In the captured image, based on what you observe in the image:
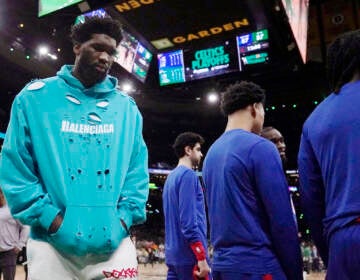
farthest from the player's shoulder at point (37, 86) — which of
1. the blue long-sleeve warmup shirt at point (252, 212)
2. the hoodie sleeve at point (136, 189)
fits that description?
the blue long-sleeve warmup shirt at point (252, 212)

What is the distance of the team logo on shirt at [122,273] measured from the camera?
6.53 ft

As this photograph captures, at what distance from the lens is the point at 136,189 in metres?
2.23

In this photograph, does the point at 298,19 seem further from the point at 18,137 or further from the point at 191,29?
the point at 18,137

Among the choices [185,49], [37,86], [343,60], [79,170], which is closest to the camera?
[343,60]

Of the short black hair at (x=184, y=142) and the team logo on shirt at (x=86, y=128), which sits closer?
the team logo on shirt at (x=86, y=128)

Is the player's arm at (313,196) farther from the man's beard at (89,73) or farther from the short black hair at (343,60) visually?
the man's beard at (89,73)

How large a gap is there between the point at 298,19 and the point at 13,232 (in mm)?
4697

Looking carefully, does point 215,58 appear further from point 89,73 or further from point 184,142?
point 89,73

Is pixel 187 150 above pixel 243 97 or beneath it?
beneath

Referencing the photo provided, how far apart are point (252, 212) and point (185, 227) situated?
1.87m

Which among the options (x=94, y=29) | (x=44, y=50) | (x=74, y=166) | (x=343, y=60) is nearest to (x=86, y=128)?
(x=74, y=166)

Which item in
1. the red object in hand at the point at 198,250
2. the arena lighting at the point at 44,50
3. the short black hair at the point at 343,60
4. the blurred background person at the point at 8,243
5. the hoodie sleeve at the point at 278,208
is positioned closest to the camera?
the short black hair at the point at 343,60

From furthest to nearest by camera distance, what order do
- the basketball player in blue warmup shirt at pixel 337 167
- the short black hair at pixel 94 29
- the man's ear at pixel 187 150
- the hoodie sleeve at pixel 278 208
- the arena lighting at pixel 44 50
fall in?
the arena lighting at pixel 44 50 < the man's ear at pixel 187 150 < the short black hair at pixel 94 29 < the hoodie sleeve at pixel 278 208 < the basketball player in blue warmup shirt at pixel 337 167

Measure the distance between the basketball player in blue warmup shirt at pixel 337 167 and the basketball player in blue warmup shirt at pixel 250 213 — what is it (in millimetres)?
322
